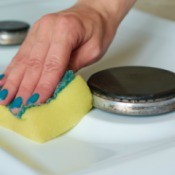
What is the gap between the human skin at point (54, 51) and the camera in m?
0.52

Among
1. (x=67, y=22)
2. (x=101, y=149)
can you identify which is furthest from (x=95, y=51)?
(x=101, y=149)

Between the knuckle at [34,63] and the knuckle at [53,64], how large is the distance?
0.01m

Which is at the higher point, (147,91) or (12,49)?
(147,91)

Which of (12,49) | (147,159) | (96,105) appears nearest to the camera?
(147,159)

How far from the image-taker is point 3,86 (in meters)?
0.54

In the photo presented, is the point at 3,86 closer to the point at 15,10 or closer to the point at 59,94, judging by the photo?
the point at 59,94

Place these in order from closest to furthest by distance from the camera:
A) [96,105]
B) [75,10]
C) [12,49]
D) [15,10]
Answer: [96,105] → [75,10] → [12,49] → [15,10]

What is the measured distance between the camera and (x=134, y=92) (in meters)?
0.49

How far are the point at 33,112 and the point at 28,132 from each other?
0.07 feet

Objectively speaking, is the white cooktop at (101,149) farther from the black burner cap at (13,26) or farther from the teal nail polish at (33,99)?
the black burner cap at (13,26)

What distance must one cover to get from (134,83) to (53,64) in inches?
3.7

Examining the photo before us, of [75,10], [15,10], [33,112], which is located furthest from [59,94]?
[15,10]

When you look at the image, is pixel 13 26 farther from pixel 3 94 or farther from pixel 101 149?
pixel 101 149

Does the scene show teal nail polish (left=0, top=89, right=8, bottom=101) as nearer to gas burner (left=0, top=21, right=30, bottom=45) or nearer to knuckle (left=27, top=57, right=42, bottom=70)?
knuckle (left=27, top=57, right=42, bottom=70)
